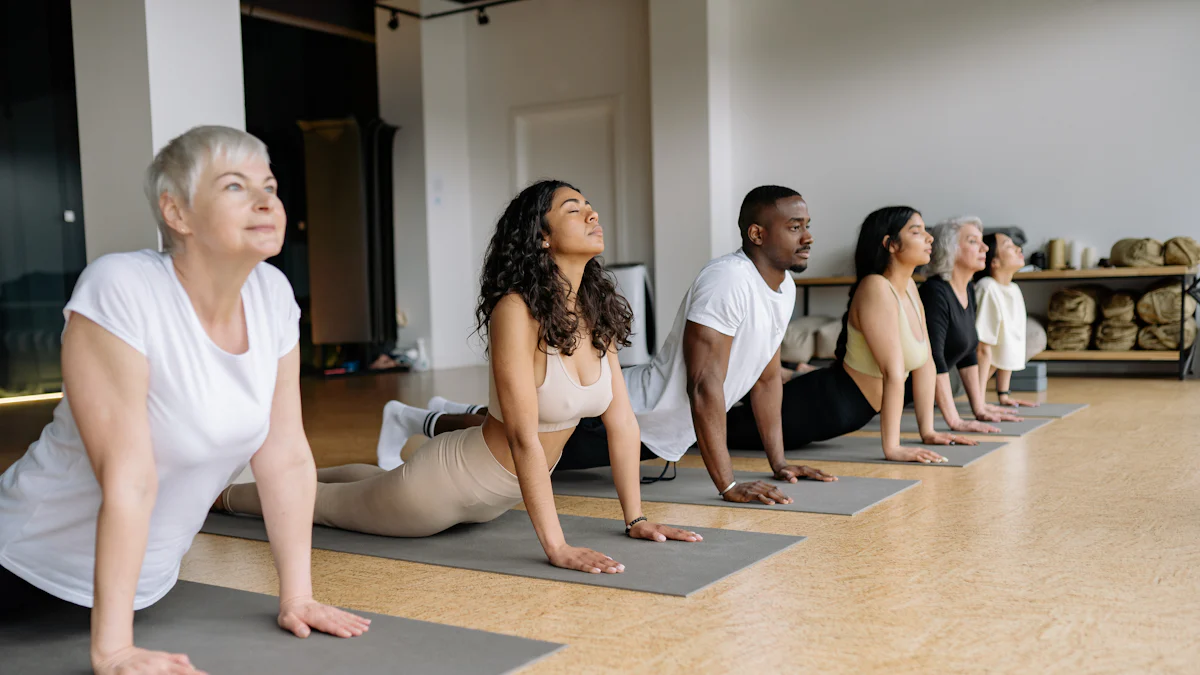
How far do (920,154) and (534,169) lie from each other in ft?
10.8

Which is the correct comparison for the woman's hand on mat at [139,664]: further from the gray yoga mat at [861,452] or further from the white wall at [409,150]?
the white wall at [409,150]

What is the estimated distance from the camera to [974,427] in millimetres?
3807

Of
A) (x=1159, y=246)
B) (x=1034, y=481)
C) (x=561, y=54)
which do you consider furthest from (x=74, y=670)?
(x=561, y=54)

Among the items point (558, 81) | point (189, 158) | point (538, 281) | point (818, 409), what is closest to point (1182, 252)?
point (818, 409)

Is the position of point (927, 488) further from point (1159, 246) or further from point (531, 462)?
point (1159, 246)

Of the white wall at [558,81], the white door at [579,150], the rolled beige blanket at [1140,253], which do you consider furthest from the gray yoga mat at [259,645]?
the white door at [579,150]

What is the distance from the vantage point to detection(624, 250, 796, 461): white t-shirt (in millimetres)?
2645

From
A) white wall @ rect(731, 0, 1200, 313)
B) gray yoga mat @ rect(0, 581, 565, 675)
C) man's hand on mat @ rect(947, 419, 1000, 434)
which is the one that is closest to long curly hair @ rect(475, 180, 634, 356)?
gray yoga mat @ rect(0, 581, 565, 675)

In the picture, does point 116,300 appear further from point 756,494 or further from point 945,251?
point 945,251

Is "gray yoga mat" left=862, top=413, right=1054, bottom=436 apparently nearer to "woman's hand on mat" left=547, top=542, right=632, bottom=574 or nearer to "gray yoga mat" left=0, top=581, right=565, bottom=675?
"woman's hand on mat" left=547, top=542, right=632, bottom=574

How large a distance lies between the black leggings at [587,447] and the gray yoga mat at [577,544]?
471 millimetres

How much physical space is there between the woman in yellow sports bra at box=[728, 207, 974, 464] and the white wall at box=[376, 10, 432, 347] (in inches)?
214

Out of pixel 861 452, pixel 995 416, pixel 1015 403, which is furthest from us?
pixel 1015 403

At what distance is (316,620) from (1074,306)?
568 cm
